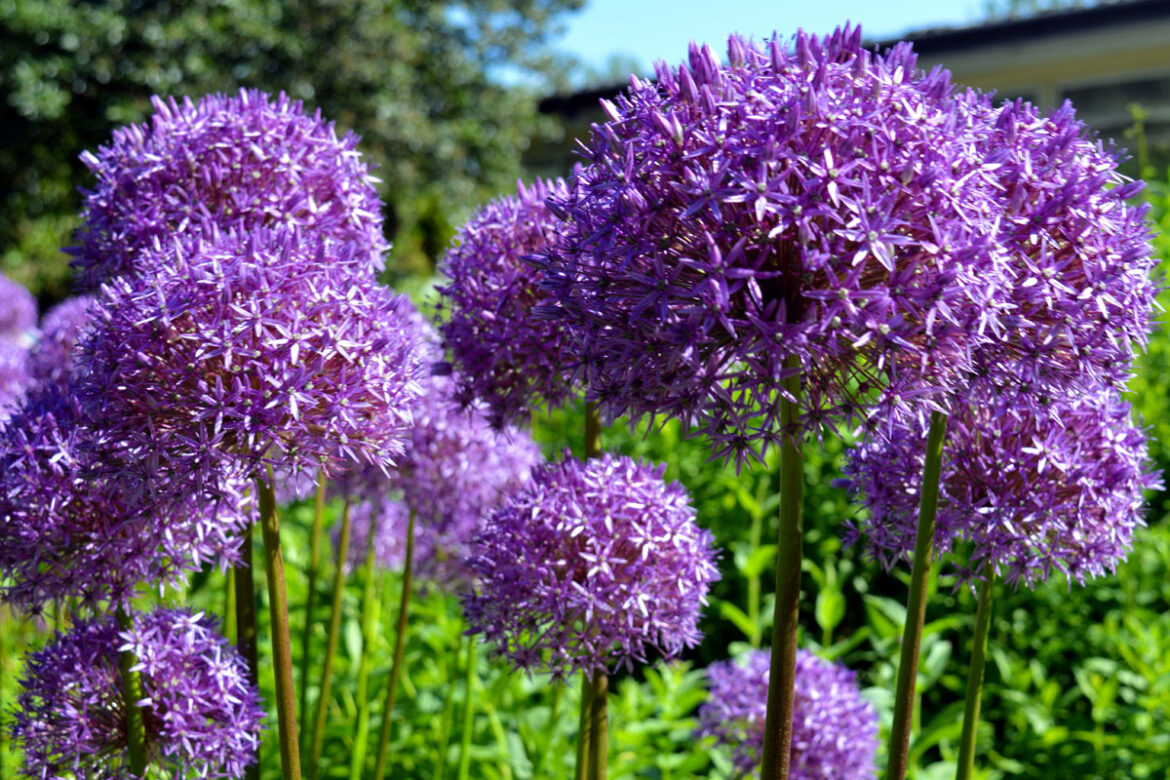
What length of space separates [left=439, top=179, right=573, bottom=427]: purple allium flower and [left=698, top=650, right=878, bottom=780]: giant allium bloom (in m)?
1.17

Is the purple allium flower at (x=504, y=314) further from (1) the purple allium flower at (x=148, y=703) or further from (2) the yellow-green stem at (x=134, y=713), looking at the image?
(2) the yellow-green stem at (x=134, y=713)

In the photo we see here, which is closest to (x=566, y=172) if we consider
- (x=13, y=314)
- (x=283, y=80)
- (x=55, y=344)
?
(x=283, y=80)

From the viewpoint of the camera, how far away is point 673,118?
70.8 inches

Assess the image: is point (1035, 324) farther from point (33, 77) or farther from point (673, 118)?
point (33, 77)

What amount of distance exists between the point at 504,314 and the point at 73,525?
110cm

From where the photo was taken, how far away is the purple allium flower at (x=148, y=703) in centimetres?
232

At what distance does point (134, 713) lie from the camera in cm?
233

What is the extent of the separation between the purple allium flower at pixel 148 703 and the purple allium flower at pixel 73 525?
119 mm

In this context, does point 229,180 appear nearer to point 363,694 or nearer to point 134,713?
point 134,713

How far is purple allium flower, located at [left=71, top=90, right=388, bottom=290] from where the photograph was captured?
2.56 metres

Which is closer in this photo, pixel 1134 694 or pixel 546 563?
pixel 546 563

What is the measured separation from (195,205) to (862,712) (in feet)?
8.03

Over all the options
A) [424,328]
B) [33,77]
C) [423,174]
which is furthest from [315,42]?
[424,328]

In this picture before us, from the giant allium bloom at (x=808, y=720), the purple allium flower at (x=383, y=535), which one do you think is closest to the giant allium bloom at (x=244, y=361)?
the giant allium bloom at (x=808, y=720)
